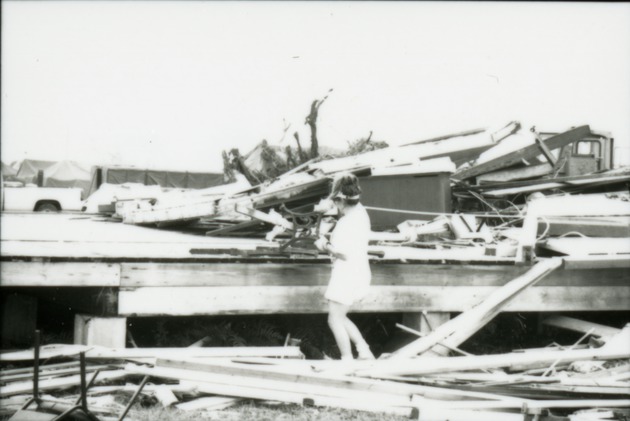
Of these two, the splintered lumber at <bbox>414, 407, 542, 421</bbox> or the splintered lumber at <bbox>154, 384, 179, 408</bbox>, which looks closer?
the splintered lumber at <bbox>414, 407, 542, 421</bbox>

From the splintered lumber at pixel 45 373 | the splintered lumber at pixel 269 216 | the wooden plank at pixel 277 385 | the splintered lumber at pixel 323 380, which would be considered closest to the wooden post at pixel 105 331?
the splintered lumber at pixel 45 373

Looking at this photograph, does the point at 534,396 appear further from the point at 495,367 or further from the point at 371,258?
the point at 371,258

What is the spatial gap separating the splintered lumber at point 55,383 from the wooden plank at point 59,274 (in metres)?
0.95

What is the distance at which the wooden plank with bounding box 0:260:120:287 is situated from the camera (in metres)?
6.52

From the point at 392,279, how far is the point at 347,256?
133 cm

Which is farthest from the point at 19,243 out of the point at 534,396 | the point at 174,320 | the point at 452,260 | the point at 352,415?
the point at 534,396

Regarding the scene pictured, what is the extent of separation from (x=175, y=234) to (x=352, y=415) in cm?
488

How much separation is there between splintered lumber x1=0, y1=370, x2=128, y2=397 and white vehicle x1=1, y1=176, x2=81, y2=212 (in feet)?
59.3

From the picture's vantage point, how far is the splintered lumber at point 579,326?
8.09 meters

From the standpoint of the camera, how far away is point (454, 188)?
1107 centimetres

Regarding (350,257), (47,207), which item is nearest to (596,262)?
(350,257)

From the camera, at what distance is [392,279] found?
771 cm

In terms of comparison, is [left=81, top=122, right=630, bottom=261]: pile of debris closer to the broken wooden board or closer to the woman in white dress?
the woman in white dress

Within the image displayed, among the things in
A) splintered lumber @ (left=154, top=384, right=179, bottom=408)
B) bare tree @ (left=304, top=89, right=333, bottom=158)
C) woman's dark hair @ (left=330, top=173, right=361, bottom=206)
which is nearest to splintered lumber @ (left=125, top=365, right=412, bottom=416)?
splintered lumber @ (left=154, top=384, right=179, bottom=408)
